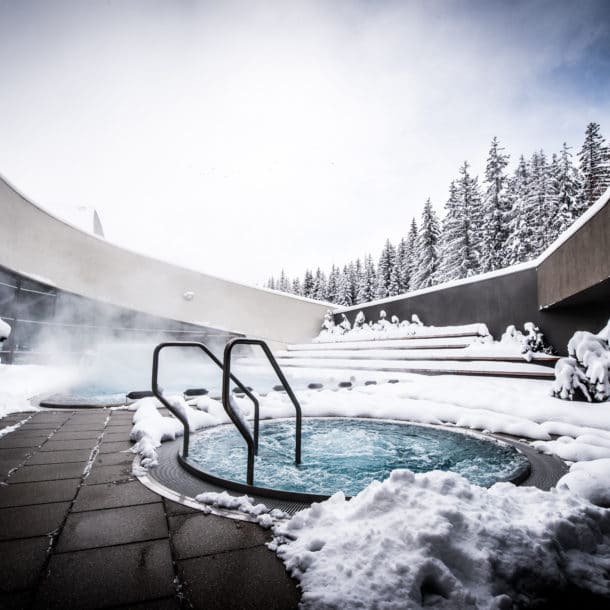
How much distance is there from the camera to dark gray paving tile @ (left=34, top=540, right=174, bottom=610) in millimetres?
1097

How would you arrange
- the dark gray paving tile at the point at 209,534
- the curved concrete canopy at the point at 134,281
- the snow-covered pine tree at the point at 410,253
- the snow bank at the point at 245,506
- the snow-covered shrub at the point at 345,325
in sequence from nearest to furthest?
1. the dark gray paving tile at the point at 209,534
2. the snow bank at the point at 245,506
3. the curved concrete canopy at the point at 134,281
4. the snow-covered shrub at the point at 345,325
5. the snow-covered pine tree at the point at 410,253

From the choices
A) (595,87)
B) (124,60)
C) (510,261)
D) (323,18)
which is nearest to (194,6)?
(124,60)

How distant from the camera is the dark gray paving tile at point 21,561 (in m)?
1.17

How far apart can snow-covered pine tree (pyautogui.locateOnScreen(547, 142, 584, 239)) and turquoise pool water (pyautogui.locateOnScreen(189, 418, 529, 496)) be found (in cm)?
2214

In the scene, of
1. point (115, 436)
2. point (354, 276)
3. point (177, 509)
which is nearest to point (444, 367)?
point (115, 436)

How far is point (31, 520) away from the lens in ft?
5.41

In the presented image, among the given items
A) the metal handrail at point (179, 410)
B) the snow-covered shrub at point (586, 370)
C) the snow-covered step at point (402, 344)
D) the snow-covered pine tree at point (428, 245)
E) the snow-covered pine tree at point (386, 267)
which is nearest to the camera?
the metal handrail at point (179, 410)

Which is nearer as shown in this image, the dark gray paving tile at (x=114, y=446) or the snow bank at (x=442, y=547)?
the snow bank at (x=442, y=547)

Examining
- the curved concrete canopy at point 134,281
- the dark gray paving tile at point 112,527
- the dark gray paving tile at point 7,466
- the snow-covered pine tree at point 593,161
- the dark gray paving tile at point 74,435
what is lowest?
the dark gray paving tile at point 74,435

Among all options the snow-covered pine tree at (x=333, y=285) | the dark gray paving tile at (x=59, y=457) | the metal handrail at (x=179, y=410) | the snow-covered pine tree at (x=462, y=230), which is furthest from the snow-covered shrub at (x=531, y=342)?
the snow-covered pine tree at (x=333, y=285)

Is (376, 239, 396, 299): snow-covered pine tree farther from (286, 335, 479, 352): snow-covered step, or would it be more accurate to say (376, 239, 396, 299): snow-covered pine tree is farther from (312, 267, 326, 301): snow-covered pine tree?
(286, 335, 479, 352): snow-covered step

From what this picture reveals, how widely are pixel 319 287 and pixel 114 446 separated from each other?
3726 centimetres

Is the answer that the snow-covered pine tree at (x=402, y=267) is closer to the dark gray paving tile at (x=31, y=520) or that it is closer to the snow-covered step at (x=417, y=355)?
the snow-covered step at (x=417, y=355)

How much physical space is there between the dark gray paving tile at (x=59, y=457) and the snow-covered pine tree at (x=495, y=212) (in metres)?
22.9
